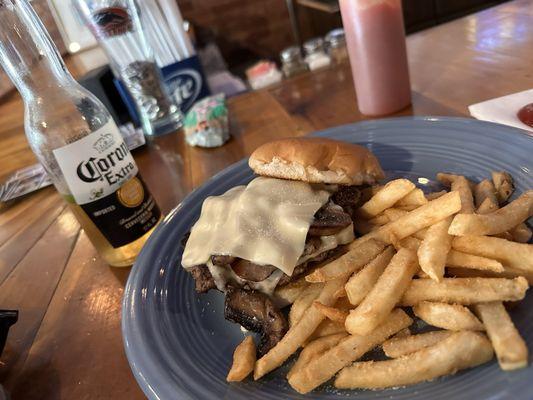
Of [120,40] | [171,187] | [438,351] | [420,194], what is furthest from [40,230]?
[438,351]

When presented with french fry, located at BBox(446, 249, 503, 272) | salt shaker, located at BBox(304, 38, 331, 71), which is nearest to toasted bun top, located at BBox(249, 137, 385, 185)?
french fry, located at BBox(446, 249, 503, 272)

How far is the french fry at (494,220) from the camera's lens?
1041 millimetres

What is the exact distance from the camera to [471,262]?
1.07m

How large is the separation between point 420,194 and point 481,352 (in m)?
0.52

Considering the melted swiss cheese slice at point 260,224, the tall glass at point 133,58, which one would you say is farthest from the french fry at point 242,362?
the tall glass at point 133,58

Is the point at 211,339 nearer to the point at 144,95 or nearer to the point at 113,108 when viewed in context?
the point at 144,95

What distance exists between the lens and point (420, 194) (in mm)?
1297

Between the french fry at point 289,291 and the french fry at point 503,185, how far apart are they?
0.65m

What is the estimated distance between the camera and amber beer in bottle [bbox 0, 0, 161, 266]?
4.45ft

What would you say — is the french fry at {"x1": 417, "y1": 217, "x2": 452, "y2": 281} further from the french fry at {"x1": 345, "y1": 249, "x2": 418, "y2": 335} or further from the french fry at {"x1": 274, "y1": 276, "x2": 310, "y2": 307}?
the french fry at {"x1": 274, "y1": 276, "x2": 310, "y2": 307}

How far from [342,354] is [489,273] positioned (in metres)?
0.42

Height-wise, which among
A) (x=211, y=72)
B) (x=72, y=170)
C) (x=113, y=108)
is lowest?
(x=211, y=72)

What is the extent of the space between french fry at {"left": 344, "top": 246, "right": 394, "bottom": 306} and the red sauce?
918mm

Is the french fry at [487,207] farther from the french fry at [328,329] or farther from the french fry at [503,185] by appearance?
the french fry at [328,329]
